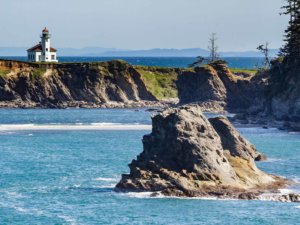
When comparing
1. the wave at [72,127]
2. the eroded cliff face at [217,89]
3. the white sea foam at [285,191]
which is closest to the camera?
the white sea foam at [285,191]

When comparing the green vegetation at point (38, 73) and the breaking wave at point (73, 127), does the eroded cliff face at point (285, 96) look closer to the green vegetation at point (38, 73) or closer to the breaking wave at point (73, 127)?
the breaking wave at point (73, 127)

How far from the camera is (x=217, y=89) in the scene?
559 feet

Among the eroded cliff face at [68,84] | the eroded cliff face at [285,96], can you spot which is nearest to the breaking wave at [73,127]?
the eroded cliff face at [285,96]

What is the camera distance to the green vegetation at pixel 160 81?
189000 mm

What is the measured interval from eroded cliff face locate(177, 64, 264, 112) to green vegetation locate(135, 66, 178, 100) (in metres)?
11.4

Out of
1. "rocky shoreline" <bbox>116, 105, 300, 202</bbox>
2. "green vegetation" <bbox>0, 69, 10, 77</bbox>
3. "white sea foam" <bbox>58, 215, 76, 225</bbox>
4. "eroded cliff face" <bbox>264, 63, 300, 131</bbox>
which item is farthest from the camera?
"green vegetation" <bbox>0, 69, 10, 77</bbox>

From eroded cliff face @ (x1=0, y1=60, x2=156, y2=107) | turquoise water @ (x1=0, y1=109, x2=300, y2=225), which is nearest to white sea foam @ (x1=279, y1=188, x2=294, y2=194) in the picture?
turquoise water @ (x1=0, y1=109, x2=300, y2=225)

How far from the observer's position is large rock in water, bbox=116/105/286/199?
60500mm

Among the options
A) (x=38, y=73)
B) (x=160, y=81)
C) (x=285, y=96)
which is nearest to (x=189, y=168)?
(x=285, y=96)

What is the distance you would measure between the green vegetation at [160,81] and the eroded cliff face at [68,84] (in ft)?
8.58

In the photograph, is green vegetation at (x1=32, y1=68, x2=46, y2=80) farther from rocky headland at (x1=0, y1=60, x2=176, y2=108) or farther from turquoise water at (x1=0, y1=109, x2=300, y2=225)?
turquoise water at (x1=0, y1=109, x2=300, y2=225)

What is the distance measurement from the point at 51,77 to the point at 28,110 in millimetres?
16920

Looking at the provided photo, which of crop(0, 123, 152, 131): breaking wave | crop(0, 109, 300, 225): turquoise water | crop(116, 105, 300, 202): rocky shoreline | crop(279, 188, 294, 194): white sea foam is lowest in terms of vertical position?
crop(0, 123, 152, 131): breaking wave

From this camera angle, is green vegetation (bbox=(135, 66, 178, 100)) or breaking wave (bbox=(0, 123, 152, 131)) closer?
breaking wave (bbox=(0, 123, 152, 131))
